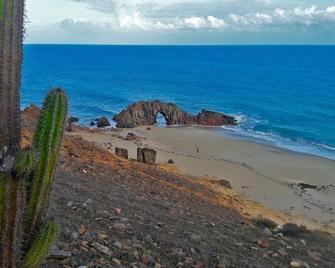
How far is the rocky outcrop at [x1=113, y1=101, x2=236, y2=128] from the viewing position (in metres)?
51.8

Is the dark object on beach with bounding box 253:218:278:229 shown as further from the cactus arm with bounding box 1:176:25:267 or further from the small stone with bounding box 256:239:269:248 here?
the cactus arm with bounding box 1:176:25:267

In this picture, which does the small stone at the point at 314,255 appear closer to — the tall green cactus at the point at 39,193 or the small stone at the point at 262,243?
the small stone at the point at 262,243

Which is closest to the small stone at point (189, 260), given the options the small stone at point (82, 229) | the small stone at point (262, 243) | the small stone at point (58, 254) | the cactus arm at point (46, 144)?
the small stone at point (82, 229)

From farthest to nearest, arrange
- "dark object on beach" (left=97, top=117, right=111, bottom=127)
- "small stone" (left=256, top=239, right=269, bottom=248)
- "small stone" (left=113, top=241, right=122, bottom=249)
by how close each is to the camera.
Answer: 1. "dark object on beach" (left=97, top=117, right=111, bottom=127)
2. "small stone" (left=256, top=239, right=269, bottom=248)
3. "small stone" (left=113, top=241, right=122, bottom=249)

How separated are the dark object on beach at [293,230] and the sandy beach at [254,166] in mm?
3130

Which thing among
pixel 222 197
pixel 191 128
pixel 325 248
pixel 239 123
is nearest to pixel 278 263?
pixel 325 248

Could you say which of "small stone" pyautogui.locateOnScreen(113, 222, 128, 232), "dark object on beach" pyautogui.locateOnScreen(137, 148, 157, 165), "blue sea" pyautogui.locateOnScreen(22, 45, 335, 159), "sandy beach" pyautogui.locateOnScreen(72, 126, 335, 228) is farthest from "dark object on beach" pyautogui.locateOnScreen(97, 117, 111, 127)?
"small stone" pyautogui.locateOnScreen(113, 222, 128, 232)

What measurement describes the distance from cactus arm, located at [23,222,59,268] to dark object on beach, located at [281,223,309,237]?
11.5 meters

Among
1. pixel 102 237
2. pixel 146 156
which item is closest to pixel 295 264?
pixel 102 237

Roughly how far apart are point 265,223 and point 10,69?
13.5m

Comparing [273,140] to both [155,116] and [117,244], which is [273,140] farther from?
[117,244]

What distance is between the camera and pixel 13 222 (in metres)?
5.71

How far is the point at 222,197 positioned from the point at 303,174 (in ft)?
42.1

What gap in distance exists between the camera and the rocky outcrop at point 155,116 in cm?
5178
